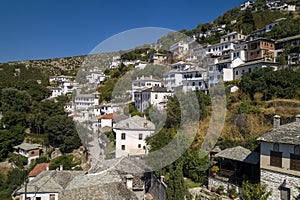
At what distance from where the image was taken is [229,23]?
5541 cm

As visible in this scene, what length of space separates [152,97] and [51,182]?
14.7m

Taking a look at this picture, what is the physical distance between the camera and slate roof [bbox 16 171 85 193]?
16.4 meters

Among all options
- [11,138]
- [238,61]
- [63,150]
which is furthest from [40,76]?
[238,61]

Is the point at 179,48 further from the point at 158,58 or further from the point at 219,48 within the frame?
the point at 219,48

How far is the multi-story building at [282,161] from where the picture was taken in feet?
32.2

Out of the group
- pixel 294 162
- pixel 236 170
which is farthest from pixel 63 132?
pixel 294 162

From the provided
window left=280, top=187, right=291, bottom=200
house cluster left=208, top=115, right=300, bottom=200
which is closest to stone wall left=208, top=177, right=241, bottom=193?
house cluster left=208, top=115, right=300, bottom=200

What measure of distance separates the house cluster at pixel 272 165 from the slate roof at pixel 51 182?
10295 millimetres

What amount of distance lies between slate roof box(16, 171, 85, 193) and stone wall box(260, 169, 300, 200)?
12.6 meters

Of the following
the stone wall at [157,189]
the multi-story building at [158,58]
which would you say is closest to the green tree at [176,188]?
the stone wall at [157,189]

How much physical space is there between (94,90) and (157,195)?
3088 centimetres

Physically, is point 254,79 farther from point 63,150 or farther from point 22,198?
point 63,150

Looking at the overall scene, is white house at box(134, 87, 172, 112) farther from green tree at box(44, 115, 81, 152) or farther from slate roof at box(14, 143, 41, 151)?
slate roof at box(14, 143, 41, 151)

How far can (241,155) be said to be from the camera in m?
12.5
